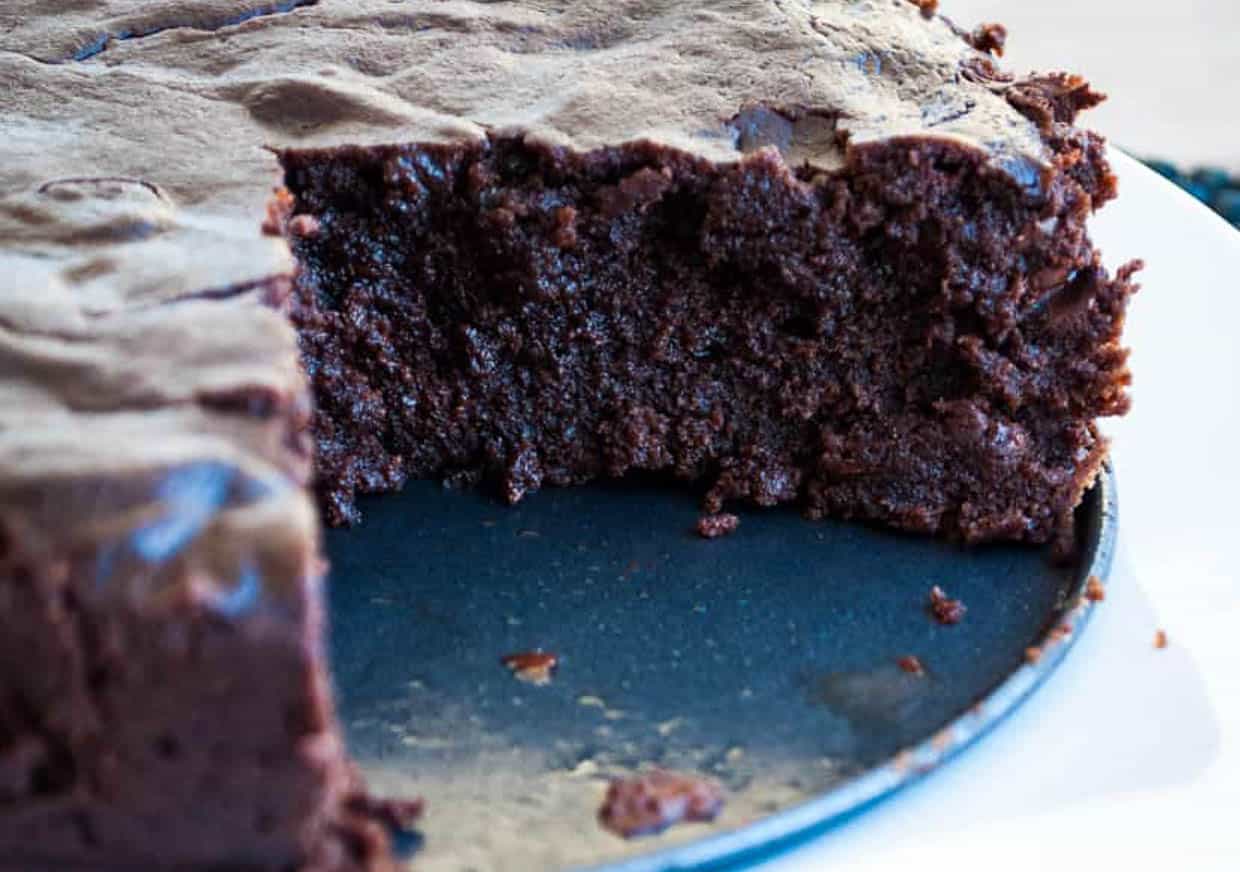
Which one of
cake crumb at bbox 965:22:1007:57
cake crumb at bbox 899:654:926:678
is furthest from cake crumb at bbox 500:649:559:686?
cake crumb at bbox 965:22:1007:57

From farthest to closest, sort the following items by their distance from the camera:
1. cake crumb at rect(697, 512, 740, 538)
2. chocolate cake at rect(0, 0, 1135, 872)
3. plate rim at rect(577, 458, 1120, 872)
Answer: cake crumb at rect(697, 512, 740, 538)
chocolate cake at rect(0, 0, 1135, 872)
plate rim at rect(577, 458, 1120, 872)

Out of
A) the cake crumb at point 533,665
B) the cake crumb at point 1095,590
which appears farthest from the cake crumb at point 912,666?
the cake crumb at point 533,665

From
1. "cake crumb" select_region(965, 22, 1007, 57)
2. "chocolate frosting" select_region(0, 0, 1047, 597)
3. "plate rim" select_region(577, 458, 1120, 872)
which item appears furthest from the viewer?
"cake crumb" select_region(965, 22, 1007, 57)

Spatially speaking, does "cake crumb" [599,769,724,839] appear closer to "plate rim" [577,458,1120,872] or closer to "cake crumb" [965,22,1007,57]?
"plate rim" [577,458,1120,872]

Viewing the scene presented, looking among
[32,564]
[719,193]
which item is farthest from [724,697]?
[32,564]

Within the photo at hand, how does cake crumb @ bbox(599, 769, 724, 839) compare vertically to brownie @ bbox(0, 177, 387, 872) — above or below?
below

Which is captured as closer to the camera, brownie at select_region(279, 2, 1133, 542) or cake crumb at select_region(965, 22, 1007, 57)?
brownie at select_region(279, 2, 1133, 542)

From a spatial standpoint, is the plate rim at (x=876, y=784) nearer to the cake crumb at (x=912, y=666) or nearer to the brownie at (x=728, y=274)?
the cake crumb at (x=912, y=666)
